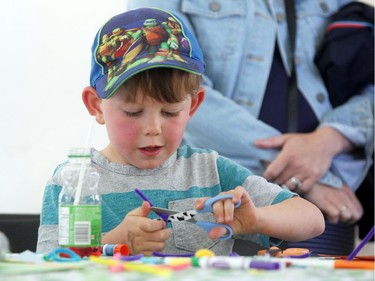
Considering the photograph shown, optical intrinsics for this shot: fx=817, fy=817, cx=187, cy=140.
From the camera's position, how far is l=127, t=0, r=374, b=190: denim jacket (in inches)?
80.5

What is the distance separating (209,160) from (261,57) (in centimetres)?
61

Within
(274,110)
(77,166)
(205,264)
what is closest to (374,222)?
(274,110)

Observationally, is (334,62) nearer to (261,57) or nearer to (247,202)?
(261,57)

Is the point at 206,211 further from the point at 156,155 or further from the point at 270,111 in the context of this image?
the point at 270,111

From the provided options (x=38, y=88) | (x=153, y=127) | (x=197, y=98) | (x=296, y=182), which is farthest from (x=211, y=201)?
(x=38, y=88)

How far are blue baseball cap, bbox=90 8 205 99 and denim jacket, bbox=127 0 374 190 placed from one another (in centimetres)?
64

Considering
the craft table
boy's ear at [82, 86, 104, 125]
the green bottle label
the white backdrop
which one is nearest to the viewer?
the craft table

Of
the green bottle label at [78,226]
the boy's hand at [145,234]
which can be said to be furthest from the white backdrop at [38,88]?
the green bottle label at [78,226]

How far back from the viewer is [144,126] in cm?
137

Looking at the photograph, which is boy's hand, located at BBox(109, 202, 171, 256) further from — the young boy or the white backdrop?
the white backdrop

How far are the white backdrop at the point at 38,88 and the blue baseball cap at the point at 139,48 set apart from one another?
1.26m

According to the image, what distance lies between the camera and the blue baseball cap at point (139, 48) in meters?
1.34

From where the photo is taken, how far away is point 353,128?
2.15m

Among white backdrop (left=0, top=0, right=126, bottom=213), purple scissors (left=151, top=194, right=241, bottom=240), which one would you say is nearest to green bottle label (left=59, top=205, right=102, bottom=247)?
purple scissors (left=151, top=194, right=241, bottom=240)
